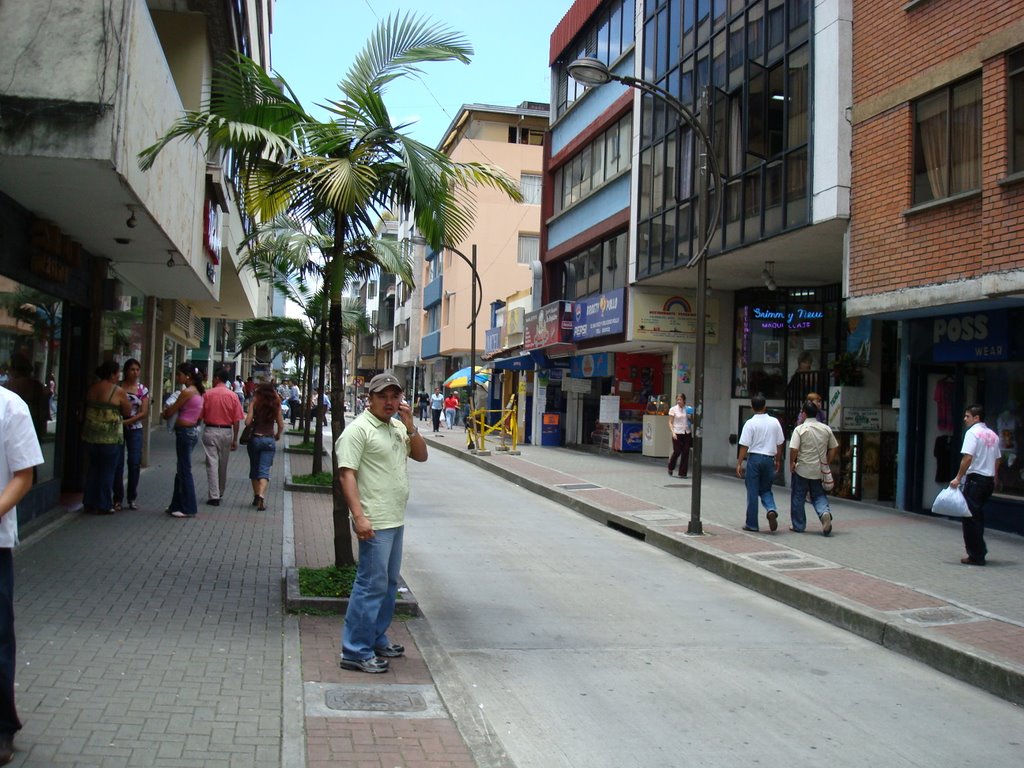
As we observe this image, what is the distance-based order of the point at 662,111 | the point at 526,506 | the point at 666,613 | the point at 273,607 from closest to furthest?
the point at 273,607, the point at 666,613, the point at 526,506, the point at 662,111

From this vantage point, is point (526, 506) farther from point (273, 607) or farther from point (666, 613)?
point (273, 607)

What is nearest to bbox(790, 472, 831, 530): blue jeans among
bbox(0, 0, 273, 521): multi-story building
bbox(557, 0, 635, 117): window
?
bbox(0, 0, 273, 521): multi-story building

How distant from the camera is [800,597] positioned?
8.73 meters

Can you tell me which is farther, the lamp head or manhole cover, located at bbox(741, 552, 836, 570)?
the lamp head

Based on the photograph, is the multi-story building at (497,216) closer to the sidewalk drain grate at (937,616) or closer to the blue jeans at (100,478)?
the blue jeans at (100,478)

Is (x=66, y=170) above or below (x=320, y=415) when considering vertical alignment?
above

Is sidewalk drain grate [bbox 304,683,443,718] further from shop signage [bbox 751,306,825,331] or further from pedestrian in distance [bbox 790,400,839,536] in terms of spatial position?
shop signage [bbox 751,306,825,331]

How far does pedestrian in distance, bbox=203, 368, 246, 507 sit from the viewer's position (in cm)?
1202

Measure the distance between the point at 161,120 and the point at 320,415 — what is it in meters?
8.25

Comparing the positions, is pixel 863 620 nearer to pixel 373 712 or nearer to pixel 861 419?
pixel 373 712


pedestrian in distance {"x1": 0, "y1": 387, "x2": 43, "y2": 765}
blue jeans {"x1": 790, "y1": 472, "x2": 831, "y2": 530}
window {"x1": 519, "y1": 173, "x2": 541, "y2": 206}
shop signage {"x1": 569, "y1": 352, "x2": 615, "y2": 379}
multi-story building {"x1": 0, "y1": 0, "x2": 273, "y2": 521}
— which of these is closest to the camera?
pedestrian in distance {"x1": 0, "y1": 387, "x2": 43, "y2": 765}

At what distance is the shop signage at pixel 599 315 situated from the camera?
22406 mm

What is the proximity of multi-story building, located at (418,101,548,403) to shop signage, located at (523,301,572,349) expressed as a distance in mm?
13748

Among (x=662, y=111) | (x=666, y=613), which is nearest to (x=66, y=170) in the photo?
(x=666, y=613)
